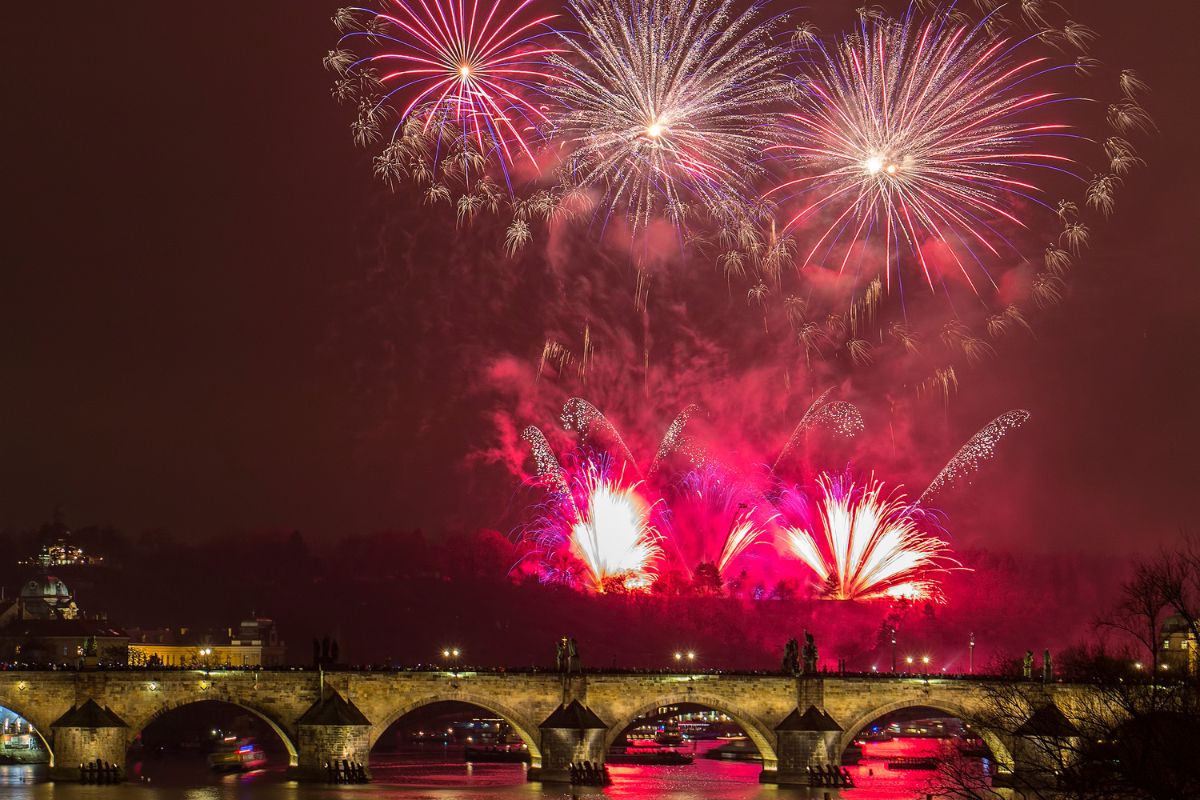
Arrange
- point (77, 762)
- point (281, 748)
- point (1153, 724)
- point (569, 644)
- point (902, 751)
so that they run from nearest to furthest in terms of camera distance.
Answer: point (1153, 724), point (77, 762), point (569, 644), point (281, 748), point (902, 751)

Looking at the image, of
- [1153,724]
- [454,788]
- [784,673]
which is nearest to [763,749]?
[784,673]

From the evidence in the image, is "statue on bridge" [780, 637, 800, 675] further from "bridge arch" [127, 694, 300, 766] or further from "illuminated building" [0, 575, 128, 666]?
"illuminated building" [0, 575, 128, 666]

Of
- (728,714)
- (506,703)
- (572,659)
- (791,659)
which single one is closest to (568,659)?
(572,659)

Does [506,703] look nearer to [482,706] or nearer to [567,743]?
[482,706]

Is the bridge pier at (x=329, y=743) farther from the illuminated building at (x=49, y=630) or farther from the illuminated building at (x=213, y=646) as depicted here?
the illuminated building at (x=213, y=646)

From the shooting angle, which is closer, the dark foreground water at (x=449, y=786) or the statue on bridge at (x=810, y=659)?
the dark foreground water at (x=449, y=786)

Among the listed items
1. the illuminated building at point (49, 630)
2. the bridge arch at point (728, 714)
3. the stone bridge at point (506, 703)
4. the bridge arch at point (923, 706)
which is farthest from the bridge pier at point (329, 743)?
the illuminated building at point (49, 630)

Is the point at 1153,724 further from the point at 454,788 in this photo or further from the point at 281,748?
the point at 281,748
